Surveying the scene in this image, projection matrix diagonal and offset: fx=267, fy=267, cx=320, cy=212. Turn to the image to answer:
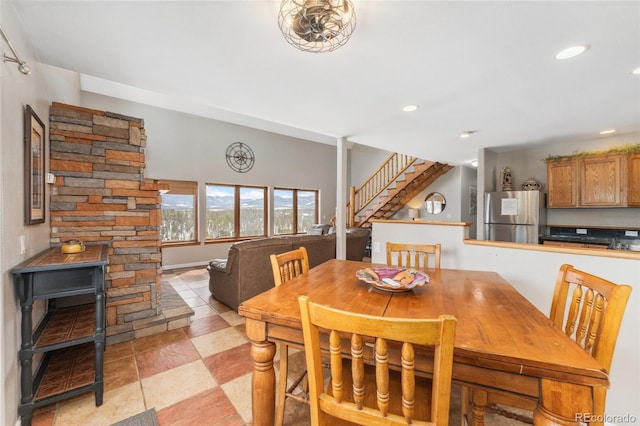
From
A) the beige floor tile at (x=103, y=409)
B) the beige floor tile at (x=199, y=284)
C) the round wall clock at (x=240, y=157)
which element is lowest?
the beige floor tile at (x=103, y=409)

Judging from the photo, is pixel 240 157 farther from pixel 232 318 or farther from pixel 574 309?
pixel 574 309

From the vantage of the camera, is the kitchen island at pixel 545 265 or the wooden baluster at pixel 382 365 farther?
the kitchen island at pixel 545 265

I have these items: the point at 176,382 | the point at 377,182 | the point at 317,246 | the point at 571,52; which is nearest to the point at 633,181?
the point at 571,52

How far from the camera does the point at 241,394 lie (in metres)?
1.90

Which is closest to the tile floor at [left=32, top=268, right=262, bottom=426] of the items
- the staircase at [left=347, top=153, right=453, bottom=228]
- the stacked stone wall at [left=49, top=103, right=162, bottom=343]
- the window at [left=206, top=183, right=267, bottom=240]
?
the stacked stone wall at [left=49, top=103, right=162, bottom=343]

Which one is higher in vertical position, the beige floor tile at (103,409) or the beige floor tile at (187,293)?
the beige floor tile at (187,293)

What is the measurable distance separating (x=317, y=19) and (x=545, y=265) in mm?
2363

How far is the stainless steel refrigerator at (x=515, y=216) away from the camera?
4.30 meters

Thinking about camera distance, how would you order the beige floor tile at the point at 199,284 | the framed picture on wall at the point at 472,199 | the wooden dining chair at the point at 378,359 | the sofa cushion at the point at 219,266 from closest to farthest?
the wooden dining chair at the point at 378,359, the sofa cushion at the point at 219,266, the beige floor tile at the point at 199,284, the framed picture on wall at the point at 472,199

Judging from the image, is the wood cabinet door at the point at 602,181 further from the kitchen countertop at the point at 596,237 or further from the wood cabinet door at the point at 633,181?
the kitchen countertop at the point at 596,237

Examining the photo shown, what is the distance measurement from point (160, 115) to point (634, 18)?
6762mm

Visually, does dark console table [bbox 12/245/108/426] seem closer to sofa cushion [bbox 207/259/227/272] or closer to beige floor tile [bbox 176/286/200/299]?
sofa cushion [bbox 207/259/227/272]

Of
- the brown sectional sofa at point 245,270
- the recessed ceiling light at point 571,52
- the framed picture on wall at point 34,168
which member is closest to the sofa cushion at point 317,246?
the brown sectional sofa at point 245,270

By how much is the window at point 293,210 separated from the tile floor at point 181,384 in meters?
4.98
